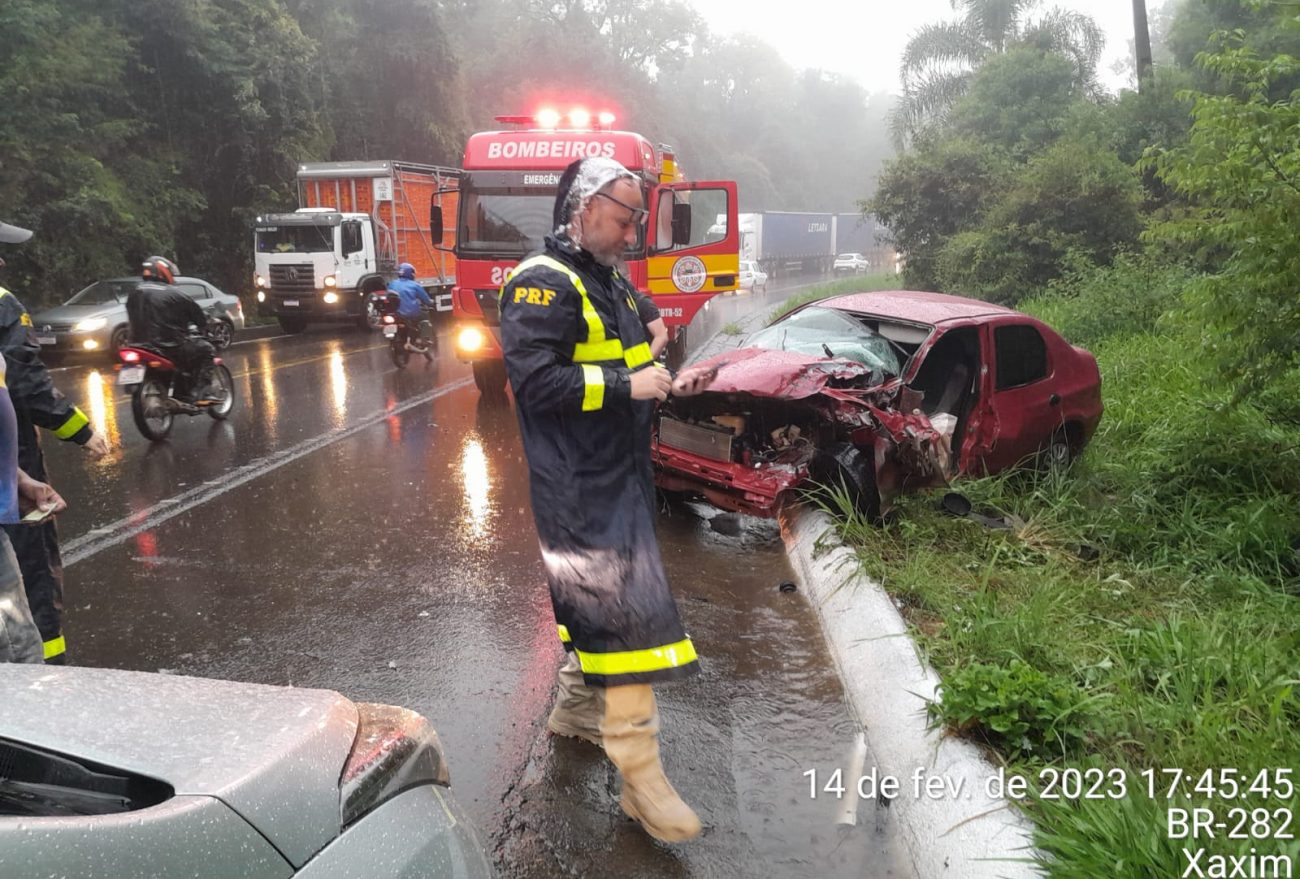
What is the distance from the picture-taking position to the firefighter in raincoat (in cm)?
287

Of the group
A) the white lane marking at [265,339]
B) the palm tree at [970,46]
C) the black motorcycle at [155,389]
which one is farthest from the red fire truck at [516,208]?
the palm tree at [970,46]

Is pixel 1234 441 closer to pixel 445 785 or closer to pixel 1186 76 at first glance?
pixel 445 785

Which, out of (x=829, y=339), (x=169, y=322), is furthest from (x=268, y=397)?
(x=829, y=339)

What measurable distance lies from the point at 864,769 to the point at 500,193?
325 inches

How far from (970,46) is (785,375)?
2836 cm

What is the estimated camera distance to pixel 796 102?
97750 millimetres

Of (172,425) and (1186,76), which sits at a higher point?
(1186,76)

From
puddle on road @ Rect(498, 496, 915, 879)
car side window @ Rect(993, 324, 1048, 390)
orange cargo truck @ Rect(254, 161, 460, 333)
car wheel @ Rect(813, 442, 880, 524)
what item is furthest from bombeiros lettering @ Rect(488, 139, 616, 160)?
orange cargo truck @ Rect(254, 161, 460, 333)

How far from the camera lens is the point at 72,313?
49.3 feet

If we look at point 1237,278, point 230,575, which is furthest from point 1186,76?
point 230,575

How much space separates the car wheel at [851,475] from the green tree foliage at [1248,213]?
1.99m

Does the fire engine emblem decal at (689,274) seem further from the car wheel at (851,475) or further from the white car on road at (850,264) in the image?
the white car on road at (850,264)

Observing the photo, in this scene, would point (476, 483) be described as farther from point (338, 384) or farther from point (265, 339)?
point (265, 339)

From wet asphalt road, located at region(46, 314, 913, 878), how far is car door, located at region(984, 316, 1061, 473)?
5.63 ft
